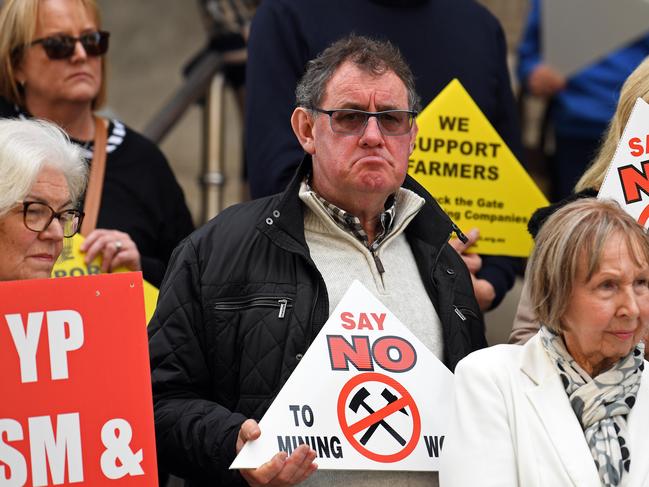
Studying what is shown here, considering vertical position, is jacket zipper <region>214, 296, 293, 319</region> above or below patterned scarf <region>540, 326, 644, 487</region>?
above

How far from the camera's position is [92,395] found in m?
4.42

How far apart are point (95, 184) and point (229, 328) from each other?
4.57 ft

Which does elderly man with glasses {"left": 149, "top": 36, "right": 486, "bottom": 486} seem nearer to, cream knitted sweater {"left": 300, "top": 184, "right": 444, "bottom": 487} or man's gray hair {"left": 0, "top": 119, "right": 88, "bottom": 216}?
cream knitted sweater {"left": 300, "top": 184, "right": 444, "bottom": 487}

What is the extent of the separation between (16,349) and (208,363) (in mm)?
654

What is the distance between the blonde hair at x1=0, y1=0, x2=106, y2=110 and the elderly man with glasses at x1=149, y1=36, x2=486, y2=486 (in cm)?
135

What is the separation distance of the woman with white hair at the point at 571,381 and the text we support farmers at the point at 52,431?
0.91 meters

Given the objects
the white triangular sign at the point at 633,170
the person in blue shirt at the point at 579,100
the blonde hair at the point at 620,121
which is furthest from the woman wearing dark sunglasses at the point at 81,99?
the person in blue shirt at the point at 579,100

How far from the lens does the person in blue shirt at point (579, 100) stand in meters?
7.61

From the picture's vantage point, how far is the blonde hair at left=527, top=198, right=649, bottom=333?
450cm

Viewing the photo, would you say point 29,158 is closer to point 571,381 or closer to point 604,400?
point 571,381

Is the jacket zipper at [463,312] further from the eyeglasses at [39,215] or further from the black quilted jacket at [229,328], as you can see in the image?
the eyeglasses at [39,215]

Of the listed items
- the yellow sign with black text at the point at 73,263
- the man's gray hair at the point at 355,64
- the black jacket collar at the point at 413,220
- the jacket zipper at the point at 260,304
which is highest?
the man's gray hair at the point at 355,64

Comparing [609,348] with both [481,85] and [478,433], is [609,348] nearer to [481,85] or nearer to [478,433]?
[478,433]

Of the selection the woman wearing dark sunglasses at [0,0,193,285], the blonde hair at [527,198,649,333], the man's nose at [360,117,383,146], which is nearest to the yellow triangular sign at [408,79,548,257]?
the man's nose at [360,117,383,146]
